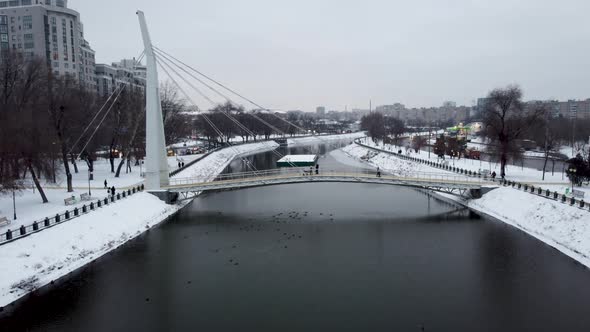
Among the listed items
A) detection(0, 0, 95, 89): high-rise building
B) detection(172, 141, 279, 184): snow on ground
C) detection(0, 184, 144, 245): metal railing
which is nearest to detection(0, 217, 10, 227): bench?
detection(0, 184, 144, 245): metal railing

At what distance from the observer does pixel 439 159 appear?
7031cm

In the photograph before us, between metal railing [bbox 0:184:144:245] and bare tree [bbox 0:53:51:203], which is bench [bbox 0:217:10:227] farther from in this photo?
bare tree [bbox 0:53:51:203]

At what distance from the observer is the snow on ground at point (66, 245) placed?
66.6ft

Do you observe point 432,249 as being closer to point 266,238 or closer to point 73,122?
point 266,238

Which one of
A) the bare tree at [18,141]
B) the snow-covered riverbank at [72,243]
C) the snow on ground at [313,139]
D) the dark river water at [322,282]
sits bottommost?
the dark river water at [322,282]

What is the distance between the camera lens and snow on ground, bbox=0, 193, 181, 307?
20.3 meters

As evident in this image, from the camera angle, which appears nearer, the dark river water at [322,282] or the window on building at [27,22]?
the dark river water at [322,282]

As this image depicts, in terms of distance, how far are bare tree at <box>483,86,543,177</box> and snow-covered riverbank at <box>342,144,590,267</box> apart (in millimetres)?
11015

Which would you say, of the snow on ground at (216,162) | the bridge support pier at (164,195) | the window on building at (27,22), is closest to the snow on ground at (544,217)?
the snow on ground at (216,162)

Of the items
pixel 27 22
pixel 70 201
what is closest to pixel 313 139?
pixel 27 22

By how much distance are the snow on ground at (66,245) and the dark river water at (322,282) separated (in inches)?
42.7

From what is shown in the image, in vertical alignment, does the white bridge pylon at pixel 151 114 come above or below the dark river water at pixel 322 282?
above

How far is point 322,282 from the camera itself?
21219 mm

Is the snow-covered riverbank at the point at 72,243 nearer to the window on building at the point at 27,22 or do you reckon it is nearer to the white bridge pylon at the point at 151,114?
the white bridge pylon at the point at 151,114
